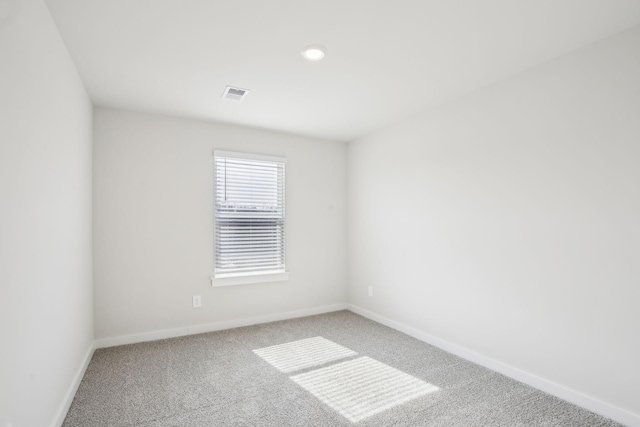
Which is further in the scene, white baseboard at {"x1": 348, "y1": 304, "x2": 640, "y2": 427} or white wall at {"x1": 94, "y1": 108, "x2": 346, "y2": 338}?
white wall at {"x1": 94, "y1": 108, "x2": 346, "y2": 338}

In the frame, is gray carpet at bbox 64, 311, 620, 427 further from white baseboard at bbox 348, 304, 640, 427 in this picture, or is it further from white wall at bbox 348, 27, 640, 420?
white wall at bbox 348, 27, 640, 420

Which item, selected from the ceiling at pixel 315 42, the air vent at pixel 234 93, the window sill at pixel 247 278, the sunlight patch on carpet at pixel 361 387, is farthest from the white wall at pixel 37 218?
the sunlight patch on carpet at pixel 361 387

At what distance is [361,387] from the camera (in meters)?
2.54

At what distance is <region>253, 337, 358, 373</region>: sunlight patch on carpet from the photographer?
A: 2943mm

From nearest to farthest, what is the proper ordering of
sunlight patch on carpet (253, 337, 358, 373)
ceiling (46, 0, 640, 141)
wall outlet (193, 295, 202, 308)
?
ceiling (46, 0, 640, 141)
sunlight patch on carpet (253, 337, 358, 373)
wall outlet (193, 295, 202, 308)

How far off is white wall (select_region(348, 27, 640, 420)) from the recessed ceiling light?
1500mm

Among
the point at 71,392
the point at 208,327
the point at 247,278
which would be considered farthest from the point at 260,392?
the point at 247,278

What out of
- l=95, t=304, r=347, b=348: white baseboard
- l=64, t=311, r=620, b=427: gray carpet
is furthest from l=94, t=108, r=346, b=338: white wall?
l=64, t=311, r=620, b=427: gray carpet

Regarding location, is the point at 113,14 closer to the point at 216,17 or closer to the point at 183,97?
the point at 216,17

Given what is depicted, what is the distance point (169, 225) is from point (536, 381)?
355 centimetres

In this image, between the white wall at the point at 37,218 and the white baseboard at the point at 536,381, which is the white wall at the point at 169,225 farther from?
the white baseboard at the point at 536,381

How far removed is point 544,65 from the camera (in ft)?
8.18

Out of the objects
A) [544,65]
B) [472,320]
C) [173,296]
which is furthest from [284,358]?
[544,65]

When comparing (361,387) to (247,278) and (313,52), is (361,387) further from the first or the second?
(313,52)
